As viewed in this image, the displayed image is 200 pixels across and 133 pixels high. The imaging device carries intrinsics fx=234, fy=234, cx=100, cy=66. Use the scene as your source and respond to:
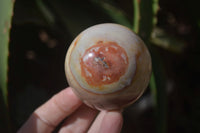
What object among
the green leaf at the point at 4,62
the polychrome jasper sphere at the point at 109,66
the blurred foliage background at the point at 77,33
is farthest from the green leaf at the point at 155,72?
the green leaf at the point at 4,62

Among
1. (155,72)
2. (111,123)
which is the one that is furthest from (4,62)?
(155,72)

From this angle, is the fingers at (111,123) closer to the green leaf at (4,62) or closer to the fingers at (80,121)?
the fingers at (80,121)

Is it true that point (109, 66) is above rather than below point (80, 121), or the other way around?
above

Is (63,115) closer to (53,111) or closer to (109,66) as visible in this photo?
(53,111)

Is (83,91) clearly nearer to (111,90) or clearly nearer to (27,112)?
(111,90)

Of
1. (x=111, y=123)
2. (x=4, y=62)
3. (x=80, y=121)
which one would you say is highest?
(x=4, y=62)

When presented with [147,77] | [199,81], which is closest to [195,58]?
[199,81]

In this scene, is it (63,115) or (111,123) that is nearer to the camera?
(111,123)

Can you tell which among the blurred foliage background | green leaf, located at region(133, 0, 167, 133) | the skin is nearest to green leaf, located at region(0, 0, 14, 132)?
the skin
